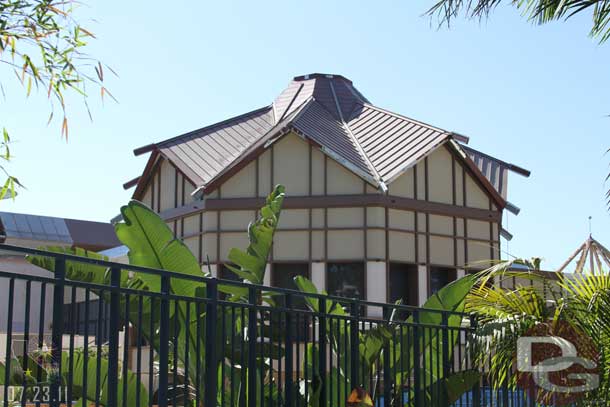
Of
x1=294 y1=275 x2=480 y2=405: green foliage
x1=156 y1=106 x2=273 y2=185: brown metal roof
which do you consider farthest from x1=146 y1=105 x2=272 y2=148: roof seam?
x1=294 y1=275 x2=480 y2=405: green foliage

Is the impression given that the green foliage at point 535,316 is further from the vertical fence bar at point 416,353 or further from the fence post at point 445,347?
the vertical fence bar at point 416,353

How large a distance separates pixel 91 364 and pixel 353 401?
238 cm

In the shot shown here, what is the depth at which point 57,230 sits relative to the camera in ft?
131

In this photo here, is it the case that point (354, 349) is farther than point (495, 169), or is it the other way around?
point (495, 169)

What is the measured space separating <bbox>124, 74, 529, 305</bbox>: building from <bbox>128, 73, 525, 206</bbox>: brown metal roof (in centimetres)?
7


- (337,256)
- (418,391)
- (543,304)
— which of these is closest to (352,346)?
(418,391)

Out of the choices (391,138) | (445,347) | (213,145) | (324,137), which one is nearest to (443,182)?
(391,138)

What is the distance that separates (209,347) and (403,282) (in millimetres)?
20880

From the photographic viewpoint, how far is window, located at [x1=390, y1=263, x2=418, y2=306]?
26109mm

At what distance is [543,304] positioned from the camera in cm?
946

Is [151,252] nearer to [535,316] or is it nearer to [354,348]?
[354,348]

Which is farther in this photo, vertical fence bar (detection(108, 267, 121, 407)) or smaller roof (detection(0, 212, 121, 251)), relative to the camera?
smaller roof (detection(0, 212, 121, 251))

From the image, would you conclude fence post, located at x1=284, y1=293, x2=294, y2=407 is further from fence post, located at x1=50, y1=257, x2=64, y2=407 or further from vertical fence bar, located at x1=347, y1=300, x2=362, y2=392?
fence post, located at x1=50, y1=257, x2=64, y2=407

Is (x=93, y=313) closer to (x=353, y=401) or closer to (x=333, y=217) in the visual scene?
(x=333, y=217)
